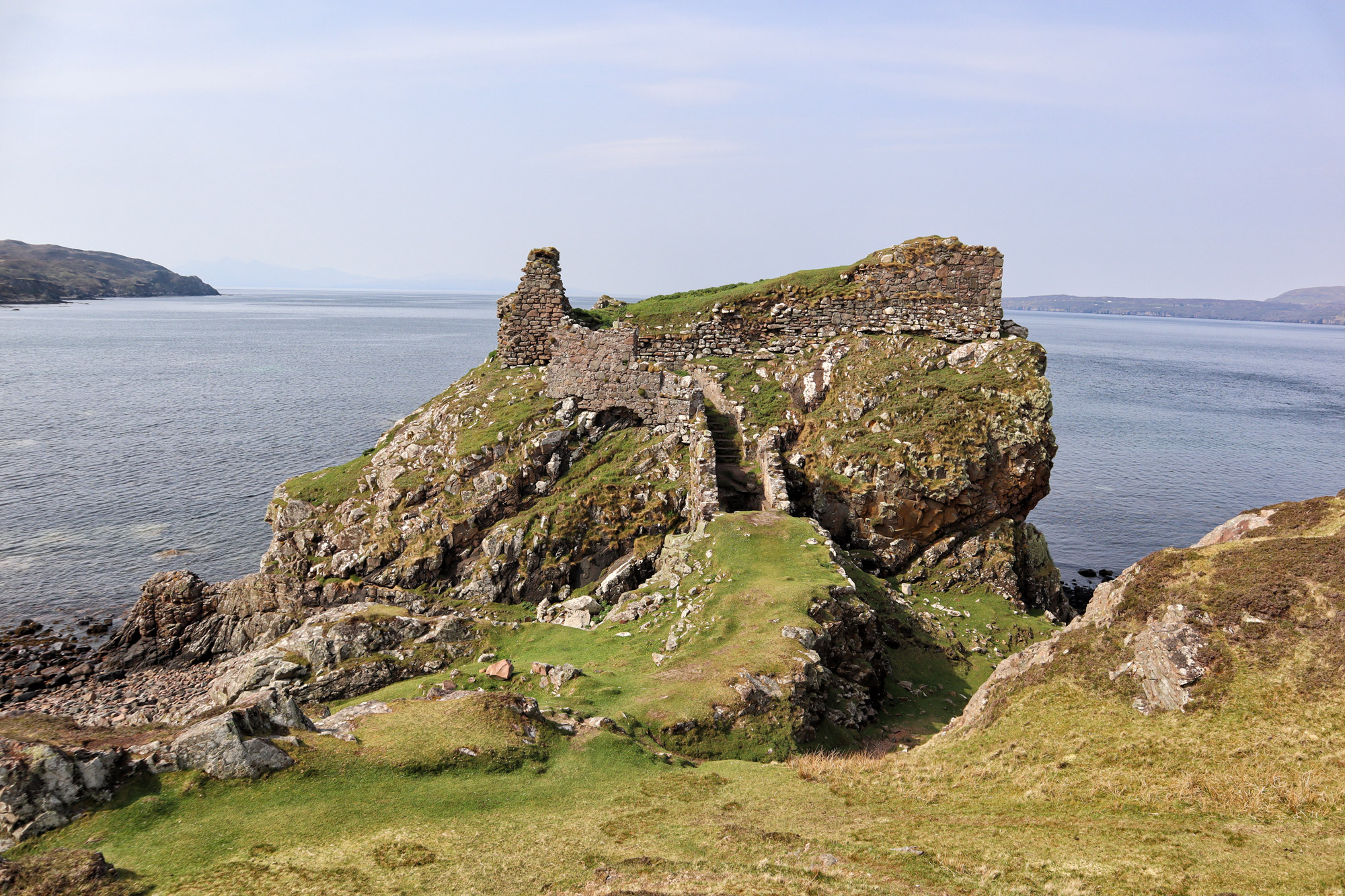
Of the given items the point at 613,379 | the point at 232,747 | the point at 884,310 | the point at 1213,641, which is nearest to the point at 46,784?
the point at 232,747

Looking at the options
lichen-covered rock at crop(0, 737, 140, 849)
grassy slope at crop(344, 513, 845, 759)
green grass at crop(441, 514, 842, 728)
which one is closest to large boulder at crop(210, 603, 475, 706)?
grassy slope at crop(344, 513, 845, 759)

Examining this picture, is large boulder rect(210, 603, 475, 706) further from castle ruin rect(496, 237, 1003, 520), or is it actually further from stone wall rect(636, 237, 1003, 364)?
stone wall rect(636, 237, 1003, 364)

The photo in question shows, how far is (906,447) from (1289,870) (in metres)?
21.4

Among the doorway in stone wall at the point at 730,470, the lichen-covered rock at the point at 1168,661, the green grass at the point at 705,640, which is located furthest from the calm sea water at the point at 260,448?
the lichen-covered rock at the point at 1168,661

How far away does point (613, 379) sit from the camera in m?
34.2

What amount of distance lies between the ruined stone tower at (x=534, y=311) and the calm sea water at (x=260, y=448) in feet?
74.5

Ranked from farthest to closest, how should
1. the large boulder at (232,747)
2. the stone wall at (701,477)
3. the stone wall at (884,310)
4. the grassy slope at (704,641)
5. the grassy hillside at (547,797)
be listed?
the stone wall at (884,310), the stone wall at (701,477), the grassy slope at (704,641), the large boulder at (232,747), the grassy hillside at (547,797)

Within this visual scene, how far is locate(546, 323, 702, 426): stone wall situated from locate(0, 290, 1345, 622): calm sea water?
82.9ft

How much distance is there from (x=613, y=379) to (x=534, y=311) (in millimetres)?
6381

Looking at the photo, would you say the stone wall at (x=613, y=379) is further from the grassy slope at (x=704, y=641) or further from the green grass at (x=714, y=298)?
the grassy slope at (x=704, y=641)

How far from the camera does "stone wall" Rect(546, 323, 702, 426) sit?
111ft

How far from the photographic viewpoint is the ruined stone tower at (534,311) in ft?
119

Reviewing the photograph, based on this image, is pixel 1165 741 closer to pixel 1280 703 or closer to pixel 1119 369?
pixel 1280 703

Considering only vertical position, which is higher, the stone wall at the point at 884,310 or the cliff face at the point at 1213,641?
the stone wall at the point at 884,310
